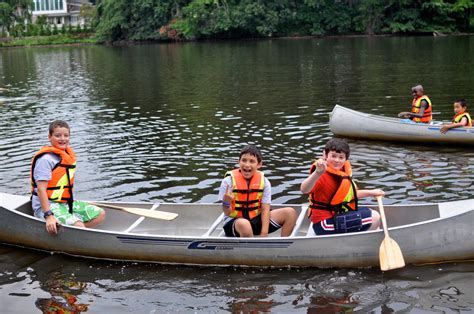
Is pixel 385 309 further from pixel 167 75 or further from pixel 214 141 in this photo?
pixel 167 75

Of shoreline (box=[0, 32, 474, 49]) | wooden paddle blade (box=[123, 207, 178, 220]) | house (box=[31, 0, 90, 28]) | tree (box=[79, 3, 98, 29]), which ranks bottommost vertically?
wooden paddle blade (box=[123, 207, 178, 220])

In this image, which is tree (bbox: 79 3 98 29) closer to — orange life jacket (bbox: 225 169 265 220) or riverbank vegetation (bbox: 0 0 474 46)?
riverbank vegetation (bbox: 0 0 474 46)

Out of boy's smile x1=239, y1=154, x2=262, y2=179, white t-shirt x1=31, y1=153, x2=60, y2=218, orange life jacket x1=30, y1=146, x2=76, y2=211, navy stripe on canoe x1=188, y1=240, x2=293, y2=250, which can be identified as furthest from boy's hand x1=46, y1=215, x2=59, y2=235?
boy's smile x1=239, y1=154, x2=262, y2=179

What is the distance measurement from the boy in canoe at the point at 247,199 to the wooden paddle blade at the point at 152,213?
79 centimetres

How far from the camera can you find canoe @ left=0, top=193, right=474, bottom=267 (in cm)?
666

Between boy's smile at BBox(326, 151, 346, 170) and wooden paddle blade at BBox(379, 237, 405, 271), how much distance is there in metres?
0.91

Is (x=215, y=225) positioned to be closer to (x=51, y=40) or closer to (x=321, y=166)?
(x=321, y=166)

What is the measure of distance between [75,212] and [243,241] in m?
2.21

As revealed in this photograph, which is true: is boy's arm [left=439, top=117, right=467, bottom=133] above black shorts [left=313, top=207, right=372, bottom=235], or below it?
above

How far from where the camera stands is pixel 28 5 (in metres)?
72.2

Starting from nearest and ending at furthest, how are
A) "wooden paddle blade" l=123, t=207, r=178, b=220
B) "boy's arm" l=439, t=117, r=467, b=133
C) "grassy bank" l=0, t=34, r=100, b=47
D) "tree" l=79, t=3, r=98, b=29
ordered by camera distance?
"wooden paddle blade" l=123, t=207, r=178, b=220
"boy's arm" l=439, t=117, r=467, b=133
"grassy bank" l=0, t=34, r=100, b=47
"tree" l=79, t=3, r=98, b=29

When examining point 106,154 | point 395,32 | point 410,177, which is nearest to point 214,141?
point 106,154

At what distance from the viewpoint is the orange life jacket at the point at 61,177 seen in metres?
7.34

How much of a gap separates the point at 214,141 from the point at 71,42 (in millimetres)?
54473
